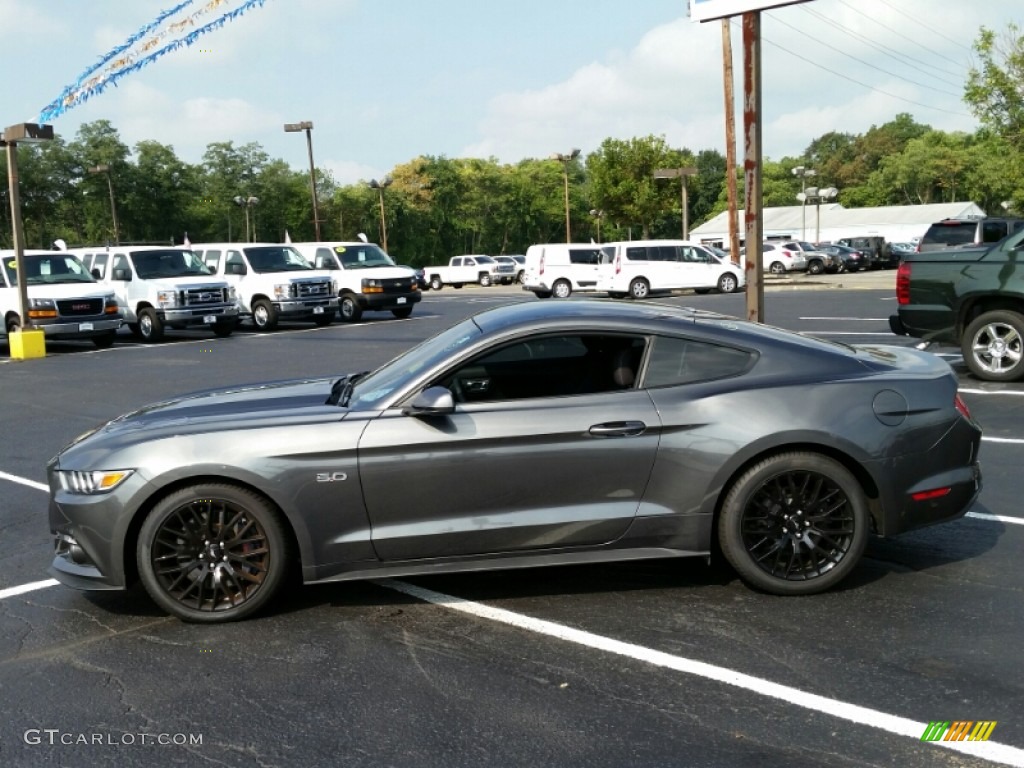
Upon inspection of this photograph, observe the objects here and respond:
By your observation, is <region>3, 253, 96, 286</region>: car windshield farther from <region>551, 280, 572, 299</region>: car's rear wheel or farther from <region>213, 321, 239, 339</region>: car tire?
<region>551, 280, 572, 299</region>: car's rear wheel

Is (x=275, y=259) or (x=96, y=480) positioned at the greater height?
(x=275, y=259)

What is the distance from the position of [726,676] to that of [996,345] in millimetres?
8085

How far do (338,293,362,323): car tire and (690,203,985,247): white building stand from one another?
56.7m

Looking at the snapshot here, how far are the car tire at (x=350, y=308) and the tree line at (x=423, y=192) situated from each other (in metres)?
21.3

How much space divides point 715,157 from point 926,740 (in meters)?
151

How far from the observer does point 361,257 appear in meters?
27.3

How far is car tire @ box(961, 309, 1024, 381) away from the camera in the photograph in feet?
35.0

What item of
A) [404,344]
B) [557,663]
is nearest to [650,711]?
[557,663]

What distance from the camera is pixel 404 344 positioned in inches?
744

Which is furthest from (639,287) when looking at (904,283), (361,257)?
(904,283)

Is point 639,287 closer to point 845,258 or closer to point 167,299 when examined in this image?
point 167,299

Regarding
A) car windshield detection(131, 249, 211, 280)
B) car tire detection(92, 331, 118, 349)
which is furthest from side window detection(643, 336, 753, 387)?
car windshield detection(131, 249, 211, 280)

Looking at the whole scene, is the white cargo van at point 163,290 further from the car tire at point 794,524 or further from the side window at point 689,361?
the car tire at point 794,524

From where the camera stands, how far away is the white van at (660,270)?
1305 inches
